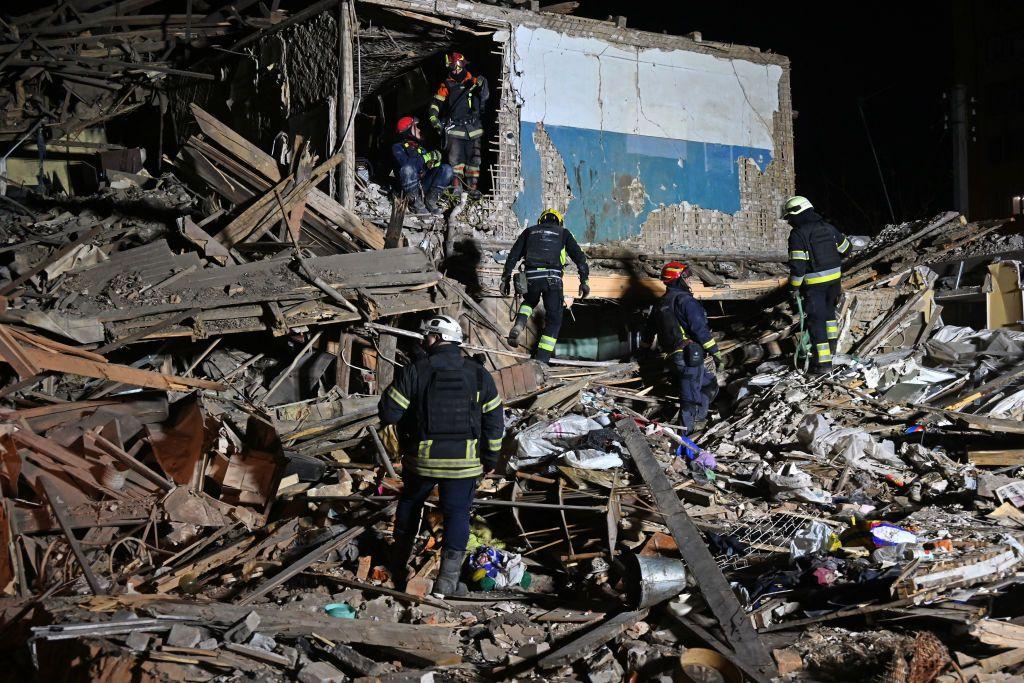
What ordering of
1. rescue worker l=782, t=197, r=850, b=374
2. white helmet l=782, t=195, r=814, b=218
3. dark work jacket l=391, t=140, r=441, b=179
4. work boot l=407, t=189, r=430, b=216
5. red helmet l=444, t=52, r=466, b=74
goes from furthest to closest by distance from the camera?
red helmet l=444, t=52, r=466, b=74
dark work jacket l=391, t=140, r=441, b=179
work boot l=407, t=189, r=430, b=216
white helmet l=782, t=195, r=814, b=218
rescue worker l=782, t=197, r=850, b=374

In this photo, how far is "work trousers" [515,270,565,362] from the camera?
9.37m

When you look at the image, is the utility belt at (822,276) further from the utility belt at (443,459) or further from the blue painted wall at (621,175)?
the utility belt at (443,459)

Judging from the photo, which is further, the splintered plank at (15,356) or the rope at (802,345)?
the rope at (802,345)

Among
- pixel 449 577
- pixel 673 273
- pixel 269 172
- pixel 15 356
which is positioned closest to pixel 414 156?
pixel 269 172

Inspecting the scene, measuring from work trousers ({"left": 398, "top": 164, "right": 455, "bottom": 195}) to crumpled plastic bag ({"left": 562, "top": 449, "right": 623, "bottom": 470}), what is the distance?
4655 mm

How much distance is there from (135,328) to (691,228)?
25.3 ft

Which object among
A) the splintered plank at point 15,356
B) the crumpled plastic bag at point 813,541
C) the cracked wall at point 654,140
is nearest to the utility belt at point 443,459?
the crumpled plastic bag at point 813,541

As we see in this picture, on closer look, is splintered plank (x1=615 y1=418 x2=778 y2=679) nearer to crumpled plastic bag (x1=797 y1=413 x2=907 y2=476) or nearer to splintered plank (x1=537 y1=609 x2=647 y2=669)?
splintered plank (x1=537 y1=609 x2=647 y2=669)

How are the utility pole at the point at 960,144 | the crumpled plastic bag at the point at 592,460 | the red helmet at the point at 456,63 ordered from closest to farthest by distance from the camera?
the crumpled plastic bag at the point at 592,460 → the red helmet at the point at 456,63 → the utility pole at the point at 960,144

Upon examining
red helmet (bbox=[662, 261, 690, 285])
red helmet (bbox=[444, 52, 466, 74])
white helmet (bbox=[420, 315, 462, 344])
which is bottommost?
white helmet (bbox=[420, 315, 462, 344])

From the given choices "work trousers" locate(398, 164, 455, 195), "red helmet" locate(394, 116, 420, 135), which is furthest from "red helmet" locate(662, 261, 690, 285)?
"red helmet" locate(394, 116, 420, 135)

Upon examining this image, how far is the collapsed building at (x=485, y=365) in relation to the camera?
196 inches

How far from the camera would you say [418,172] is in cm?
1077

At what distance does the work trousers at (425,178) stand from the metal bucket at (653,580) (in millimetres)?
6579
